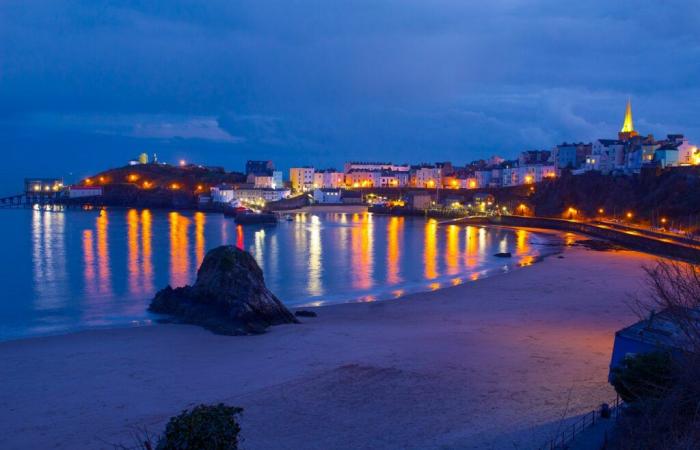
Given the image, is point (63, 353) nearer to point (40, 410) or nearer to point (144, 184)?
point (40, 410)

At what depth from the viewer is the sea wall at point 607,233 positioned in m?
28.4

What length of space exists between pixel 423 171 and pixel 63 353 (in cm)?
9020

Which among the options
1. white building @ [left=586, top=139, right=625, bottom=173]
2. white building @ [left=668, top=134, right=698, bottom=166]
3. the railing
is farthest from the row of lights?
the railing

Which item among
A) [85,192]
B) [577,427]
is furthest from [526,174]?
[577,427]

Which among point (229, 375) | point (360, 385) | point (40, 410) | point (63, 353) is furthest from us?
point (63, 353)

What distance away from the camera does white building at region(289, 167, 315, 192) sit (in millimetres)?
106000

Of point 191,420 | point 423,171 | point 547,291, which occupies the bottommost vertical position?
point 547,291

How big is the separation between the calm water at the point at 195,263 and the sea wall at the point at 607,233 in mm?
3518

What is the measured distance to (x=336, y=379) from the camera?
9047mm

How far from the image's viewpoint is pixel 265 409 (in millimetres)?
7816

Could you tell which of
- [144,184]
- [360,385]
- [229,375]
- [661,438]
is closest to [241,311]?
[229,375]

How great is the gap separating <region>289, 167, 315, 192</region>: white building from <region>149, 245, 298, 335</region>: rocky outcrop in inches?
3587

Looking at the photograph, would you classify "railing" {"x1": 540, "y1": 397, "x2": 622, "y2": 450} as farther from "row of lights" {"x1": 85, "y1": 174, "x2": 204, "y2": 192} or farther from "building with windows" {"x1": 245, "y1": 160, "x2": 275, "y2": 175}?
"building with windows" {"x1": 245, "y1": 160, "x2": 275, "y2": 175}

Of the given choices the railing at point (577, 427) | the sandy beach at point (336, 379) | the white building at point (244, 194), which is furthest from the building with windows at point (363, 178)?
the railing at point (577, 427)
